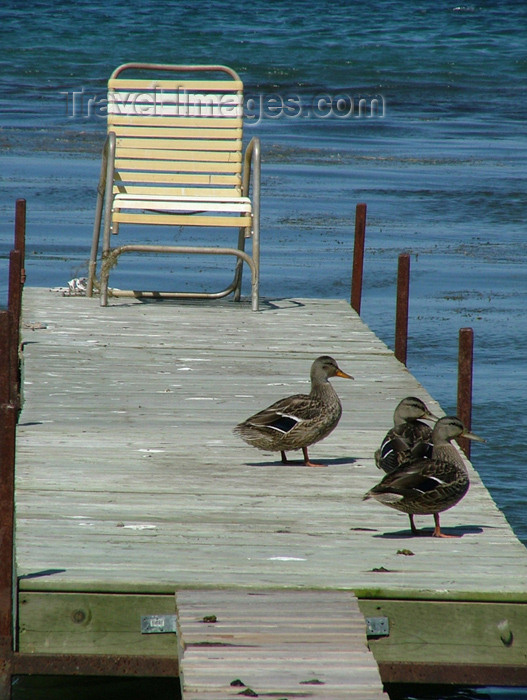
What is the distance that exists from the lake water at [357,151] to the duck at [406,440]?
1.22 metres

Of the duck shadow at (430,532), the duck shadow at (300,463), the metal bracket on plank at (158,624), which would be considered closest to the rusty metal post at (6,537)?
the metal bracket on plank at (158,624)

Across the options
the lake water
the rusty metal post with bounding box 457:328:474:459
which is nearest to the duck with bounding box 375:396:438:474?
the rusty metal post with bounding box 457:328:474:459

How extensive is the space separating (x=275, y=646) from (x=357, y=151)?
22015 mm

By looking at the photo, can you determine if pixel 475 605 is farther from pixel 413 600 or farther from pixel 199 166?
pixel 199 166

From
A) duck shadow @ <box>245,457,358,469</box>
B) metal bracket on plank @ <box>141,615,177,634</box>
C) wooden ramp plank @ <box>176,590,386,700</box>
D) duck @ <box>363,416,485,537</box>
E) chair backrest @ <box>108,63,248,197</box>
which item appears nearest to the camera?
wooden ramp plank @ <box>176,590,386,700</box>

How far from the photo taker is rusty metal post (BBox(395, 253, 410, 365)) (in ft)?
31.4

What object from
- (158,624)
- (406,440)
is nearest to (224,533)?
(158,624)

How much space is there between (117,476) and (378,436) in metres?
1.57

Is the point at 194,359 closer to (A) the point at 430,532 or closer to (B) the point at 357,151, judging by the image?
(A) the point at 430,532

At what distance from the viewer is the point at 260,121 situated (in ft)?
100

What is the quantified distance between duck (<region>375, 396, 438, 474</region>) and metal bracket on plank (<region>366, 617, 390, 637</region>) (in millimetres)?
942

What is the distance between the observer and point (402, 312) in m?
9.74

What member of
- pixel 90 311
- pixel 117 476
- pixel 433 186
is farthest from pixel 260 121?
pixel 117 476

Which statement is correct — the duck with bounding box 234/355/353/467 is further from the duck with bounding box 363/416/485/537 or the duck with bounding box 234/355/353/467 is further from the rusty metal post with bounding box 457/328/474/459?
the rusty metal post with bounding box 457/328/474/459
